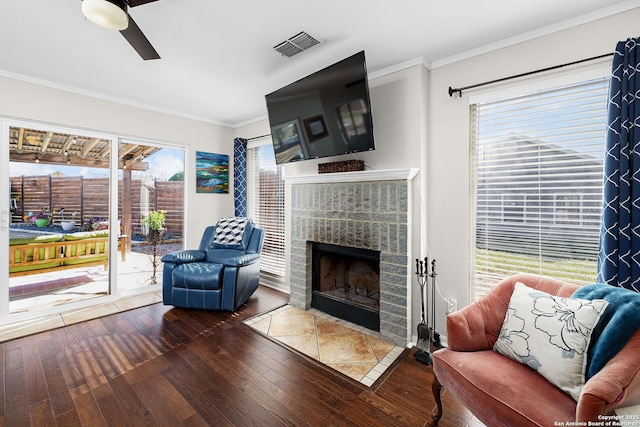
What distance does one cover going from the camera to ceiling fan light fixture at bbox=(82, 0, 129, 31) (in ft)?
4.60

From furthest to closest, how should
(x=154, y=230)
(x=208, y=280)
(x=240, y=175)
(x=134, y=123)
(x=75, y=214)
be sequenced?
1. (x=240, y=175)
2. (x=154, y=230)
3. (x=134, y=123)
4. (x=75, y=214)
5. (x=208, y=280)

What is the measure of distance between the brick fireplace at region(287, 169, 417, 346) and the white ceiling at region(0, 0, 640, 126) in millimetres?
1101

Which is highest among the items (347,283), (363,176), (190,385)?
(363,176)

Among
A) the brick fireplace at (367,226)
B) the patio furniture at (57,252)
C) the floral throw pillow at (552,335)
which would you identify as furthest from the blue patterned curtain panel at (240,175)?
the floral throw pillow at (552,335)

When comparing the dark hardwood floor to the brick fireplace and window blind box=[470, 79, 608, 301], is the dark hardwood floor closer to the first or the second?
the brick fireplace

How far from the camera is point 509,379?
132 centimetres

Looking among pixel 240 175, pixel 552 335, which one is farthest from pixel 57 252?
pixel 552 335

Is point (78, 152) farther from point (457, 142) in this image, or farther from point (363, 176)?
point (457, 142)

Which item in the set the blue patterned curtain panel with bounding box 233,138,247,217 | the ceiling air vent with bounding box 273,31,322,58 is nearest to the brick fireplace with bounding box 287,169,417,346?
the ceiling air vent with bounding box 273,31,322,58

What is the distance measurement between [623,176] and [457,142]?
108cm

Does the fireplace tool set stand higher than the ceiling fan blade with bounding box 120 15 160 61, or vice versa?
the ceiling fan blade with bounding box 120 15 160 61

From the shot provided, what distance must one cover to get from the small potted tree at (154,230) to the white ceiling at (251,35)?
5.71 ft

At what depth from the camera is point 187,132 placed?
4.25 metres

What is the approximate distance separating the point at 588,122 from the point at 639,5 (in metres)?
0.74
